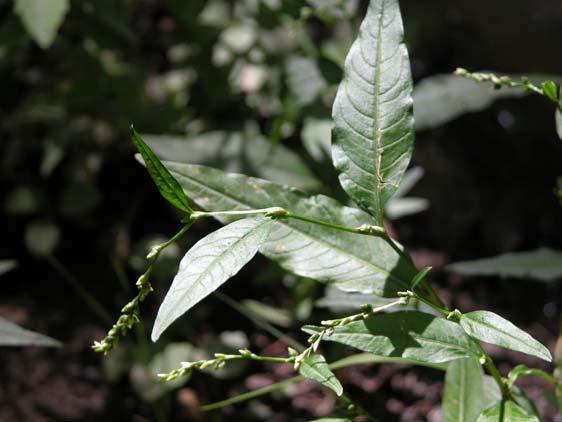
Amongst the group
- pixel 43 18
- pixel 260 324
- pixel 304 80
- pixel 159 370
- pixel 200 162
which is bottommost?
pixel 159 370

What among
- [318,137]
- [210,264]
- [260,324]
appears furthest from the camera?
[318,137]

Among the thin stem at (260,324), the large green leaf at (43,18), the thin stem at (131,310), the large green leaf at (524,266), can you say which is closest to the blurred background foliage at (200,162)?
the large green leaf at (43,18)

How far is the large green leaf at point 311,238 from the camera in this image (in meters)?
0.79

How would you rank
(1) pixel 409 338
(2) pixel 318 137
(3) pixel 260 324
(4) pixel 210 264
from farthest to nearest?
(2) pixel 318 137 → (3) pixel 260 324 → (1) pixel 409 338 → (4) pixel 210 264

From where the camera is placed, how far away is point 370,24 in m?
0.78

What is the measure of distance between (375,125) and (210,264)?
243 millimetres

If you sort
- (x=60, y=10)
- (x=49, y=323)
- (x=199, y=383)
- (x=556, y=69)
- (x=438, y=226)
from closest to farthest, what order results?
(x=60, y=10), (x=199, y=383), (x=49, y=323), (x=438, y=226), (x=556, y=69)

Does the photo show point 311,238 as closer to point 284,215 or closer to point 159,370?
point 284,215

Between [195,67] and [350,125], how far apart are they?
2.90ft

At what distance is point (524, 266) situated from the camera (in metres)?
1.07

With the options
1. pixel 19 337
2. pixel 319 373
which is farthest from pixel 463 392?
pixel 19 337

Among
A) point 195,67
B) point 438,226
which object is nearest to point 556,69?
point 438,226

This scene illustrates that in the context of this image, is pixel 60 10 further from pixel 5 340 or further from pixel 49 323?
pixel 49 323

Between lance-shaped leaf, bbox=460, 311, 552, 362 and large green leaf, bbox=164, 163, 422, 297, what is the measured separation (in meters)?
0.14
